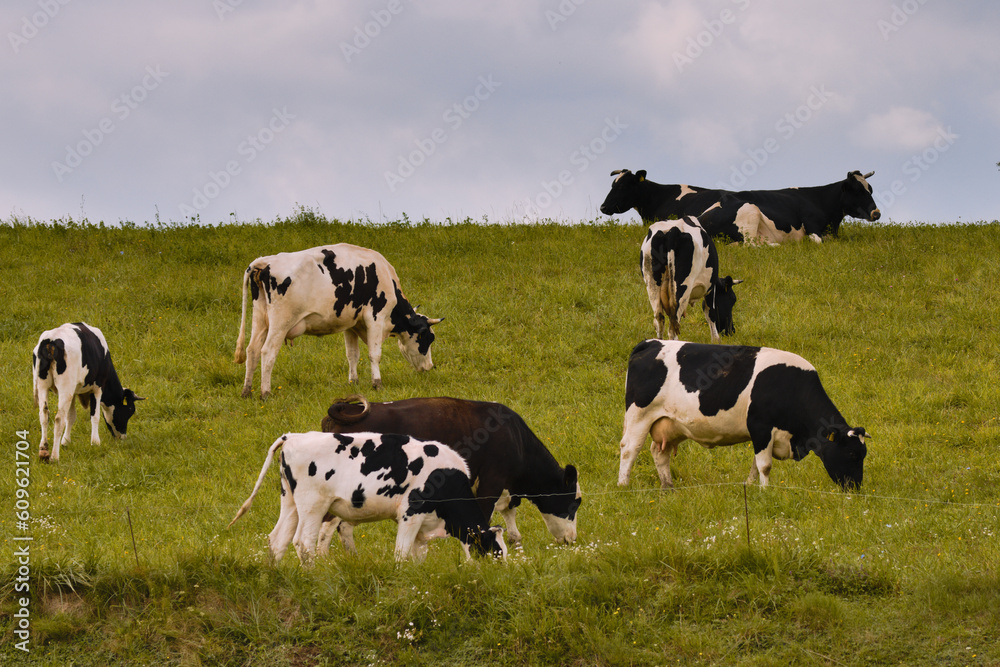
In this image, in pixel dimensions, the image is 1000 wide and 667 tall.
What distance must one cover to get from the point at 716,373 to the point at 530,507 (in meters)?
2.43

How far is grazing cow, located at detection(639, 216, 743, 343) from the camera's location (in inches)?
639

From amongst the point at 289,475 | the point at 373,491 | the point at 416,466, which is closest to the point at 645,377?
the point at 416,466

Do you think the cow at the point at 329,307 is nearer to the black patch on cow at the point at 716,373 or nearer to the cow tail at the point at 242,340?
the cow tail at the point at 242,340

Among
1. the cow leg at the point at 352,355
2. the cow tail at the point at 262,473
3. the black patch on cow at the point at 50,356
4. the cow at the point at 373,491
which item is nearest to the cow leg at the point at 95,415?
the black patch on cow at the point at 50,356

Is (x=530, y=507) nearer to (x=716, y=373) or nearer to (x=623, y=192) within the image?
(x=716, y=373)

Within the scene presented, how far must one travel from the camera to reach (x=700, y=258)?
16.5m

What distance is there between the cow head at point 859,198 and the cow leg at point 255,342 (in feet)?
55.1

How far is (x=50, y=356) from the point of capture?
12.2m

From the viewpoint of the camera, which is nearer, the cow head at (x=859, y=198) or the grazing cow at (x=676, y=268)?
the grazing cow at (x=676, y=268)

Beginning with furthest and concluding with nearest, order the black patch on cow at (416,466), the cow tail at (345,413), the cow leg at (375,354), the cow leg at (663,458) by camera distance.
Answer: the cow leg at (375,354), the cow leg at (663,458), the cow tail at (345,413), the black patch on cow at (416,466)

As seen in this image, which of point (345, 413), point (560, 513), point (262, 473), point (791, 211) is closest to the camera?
point (262, 473)

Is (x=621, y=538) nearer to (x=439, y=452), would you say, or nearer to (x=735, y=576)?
(x=735, y=576)

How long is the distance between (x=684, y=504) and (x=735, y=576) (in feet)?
7.97

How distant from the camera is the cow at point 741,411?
10.1 metres
